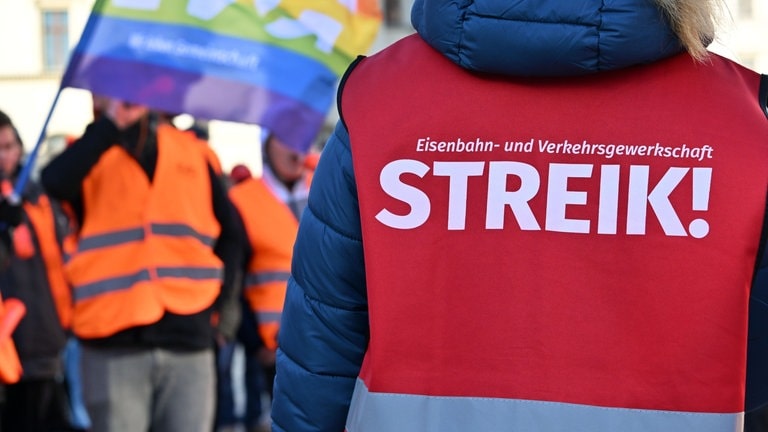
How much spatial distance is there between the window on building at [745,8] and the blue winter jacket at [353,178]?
4395 centimetres

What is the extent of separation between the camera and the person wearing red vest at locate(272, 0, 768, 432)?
2479mm

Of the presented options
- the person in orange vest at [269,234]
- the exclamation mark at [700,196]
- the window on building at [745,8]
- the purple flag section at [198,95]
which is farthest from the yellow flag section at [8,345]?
the window on building at [745,8]

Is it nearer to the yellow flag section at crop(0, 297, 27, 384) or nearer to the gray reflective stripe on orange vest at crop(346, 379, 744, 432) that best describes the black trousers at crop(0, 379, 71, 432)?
the yellow flag section at crop(0, 297, 27, 384)

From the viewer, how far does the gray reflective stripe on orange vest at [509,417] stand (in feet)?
8.16

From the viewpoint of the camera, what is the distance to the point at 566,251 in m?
2.53

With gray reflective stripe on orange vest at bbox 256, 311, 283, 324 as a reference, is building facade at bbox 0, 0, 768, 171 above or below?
above

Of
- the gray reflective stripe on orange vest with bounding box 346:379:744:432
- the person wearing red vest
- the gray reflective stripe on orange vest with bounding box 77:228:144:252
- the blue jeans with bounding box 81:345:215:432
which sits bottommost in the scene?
the blue jeans with bounding box 81:345:215:432

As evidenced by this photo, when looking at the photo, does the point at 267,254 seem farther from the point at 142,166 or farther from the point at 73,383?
the point at 73,383

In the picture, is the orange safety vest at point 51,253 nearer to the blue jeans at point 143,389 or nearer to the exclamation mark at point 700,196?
the blue jeans at point 143,389

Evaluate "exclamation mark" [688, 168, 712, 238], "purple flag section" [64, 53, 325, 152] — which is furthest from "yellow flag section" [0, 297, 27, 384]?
"exclamation mark" [688, 168, 712, 238]

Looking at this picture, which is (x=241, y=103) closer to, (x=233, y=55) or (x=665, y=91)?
(x=233, y=55)

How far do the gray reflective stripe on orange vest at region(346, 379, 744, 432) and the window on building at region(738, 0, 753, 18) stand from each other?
44075 millimetres

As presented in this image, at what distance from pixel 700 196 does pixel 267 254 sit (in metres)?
6.05

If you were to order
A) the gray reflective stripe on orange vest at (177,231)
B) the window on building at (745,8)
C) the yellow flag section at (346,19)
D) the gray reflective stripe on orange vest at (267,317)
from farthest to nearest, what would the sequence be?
1. the window on building at (745,8)
2. the gray reflective stripe on orange vest at (267,317)
3. the gray reflective stripe on orange vest at (177,231)
4. the yellow flag section at (346,19)
